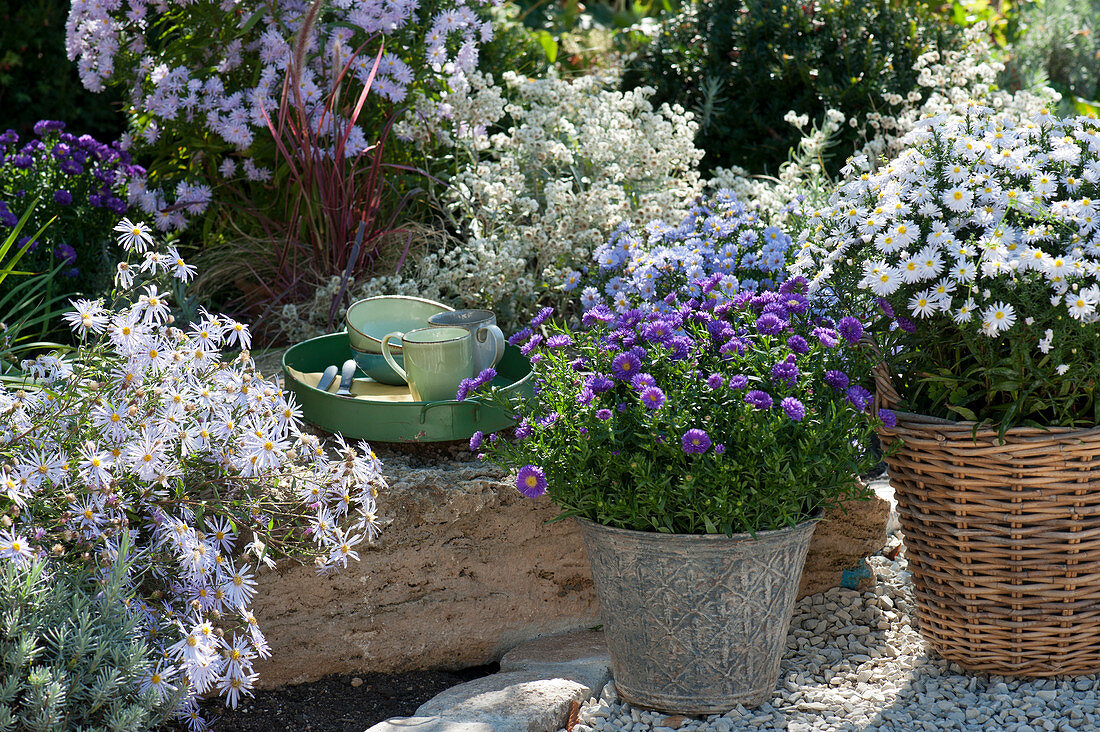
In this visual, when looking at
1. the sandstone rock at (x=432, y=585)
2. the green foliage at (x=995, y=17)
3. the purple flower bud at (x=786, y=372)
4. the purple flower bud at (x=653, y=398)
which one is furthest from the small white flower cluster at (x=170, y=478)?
the green foliage at (x=995, y=17)

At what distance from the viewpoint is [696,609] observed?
7.27 feet

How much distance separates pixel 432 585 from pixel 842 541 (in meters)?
1.18

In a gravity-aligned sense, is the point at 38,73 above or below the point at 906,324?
below

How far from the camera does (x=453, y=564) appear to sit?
2.64m

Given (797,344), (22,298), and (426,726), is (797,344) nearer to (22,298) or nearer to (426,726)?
(426,726)

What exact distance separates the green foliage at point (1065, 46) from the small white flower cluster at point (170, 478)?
221 inches

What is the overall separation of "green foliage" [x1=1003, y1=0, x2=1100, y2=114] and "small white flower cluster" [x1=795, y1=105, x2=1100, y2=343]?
4.52 metres

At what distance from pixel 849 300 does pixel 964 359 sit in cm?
30

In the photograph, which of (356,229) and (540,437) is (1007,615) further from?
(356,229)

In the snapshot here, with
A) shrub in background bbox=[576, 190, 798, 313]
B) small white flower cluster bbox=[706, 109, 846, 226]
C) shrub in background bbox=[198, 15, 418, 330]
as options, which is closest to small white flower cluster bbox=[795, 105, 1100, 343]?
shrub in background bbox=[576, 190, 798, 313]

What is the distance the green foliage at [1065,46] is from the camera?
21.1ft

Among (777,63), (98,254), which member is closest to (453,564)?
(98,254)

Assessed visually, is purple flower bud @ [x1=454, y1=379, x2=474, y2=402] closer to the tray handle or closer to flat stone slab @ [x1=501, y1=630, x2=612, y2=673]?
the tray handle

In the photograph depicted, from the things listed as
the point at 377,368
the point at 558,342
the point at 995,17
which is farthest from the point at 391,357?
the point at 995,17
